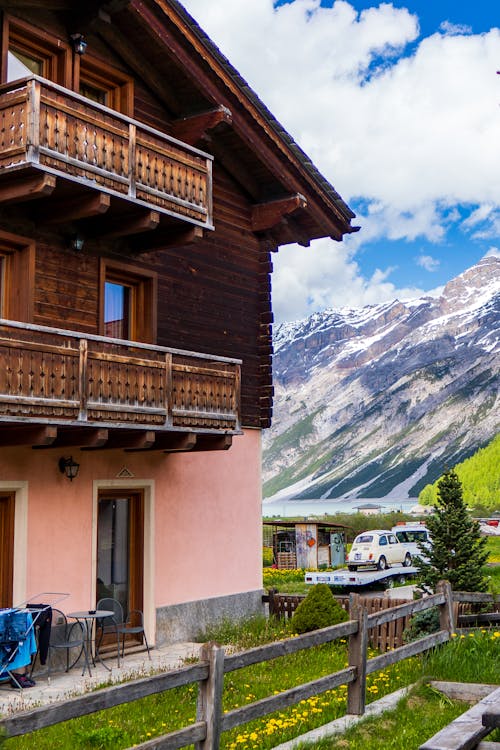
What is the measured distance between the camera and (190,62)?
16297 mm

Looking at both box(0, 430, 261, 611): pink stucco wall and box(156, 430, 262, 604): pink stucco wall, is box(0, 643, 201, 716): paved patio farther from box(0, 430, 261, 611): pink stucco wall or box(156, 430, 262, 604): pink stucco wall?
box(156, 430, 262, 604): pink stucco wall

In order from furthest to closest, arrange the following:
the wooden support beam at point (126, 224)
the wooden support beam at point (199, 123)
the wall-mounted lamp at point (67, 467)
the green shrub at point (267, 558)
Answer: the green shrub at point (267, 558), the wooden support beam at point (199, 123), the wooden support beam at point (126, 224), the wall-mounted lamp at point (67, 467)

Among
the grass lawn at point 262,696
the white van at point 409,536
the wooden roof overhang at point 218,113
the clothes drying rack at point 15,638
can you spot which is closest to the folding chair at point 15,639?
the clothes drying rack at point 15,638

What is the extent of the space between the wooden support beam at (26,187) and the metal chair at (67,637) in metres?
6.14

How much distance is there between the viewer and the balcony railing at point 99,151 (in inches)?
493

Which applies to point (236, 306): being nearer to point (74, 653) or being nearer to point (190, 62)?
point (190, 62)

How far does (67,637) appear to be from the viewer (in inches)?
547

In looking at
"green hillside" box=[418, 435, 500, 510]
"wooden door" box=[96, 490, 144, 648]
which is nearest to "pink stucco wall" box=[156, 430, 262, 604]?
"wooden door" box=[96, 490, 144, 648]

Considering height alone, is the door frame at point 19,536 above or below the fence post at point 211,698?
above

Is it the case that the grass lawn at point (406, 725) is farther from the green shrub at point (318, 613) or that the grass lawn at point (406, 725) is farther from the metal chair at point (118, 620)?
the metal chair at point (118, 620)

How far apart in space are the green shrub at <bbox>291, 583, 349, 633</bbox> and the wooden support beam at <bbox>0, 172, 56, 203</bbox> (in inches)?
317

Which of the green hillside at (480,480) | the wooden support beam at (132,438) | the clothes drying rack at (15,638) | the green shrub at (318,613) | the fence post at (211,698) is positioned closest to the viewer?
the fence post at (211,698)

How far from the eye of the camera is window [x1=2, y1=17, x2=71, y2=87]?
14133mm

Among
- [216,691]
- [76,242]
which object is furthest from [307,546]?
[216,691]
